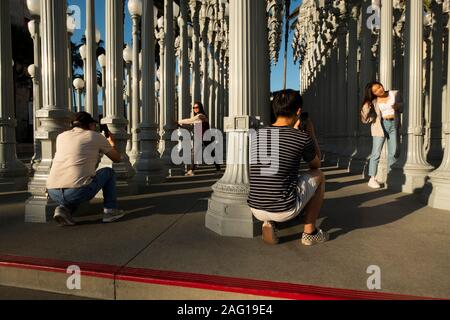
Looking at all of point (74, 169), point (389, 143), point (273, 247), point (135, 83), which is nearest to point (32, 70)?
point (135, 83)

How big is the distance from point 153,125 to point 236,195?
5.40 meters

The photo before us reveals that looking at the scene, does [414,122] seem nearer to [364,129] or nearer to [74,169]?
[364,129]

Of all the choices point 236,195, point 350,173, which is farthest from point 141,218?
point 350,173

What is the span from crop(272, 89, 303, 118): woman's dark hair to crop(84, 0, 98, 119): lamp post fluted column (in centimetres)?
654

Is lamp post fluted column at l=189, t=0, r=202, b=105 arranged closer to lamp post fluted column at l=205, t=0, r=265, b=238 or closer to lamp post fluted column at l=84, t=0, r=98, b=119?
lamp post fluted column at l=84, t=0, r=98, b=119

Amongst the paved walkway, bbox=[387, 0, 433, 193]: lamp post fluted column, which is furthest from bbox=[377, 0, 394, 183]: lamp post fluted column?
the paved walkway

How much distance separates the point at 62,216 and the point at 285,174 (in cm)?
299

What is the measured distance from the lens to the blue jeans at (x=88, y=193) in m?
4.46

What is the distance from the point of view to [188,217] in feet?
16.7

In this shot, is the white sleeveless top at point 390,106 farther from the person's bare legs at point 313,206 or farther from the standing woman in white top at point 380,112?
the person's bare legs at point 313,206

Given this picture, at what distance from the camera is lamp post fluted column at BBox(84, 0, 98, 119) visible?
896 centimetres

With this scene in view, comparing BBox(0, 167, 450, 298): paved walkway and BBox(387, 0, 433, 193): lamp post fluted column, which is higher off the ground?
BBox(387, 0, 433, 193): lamp post fluted column

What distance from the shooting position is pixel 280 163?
364 centimetres
